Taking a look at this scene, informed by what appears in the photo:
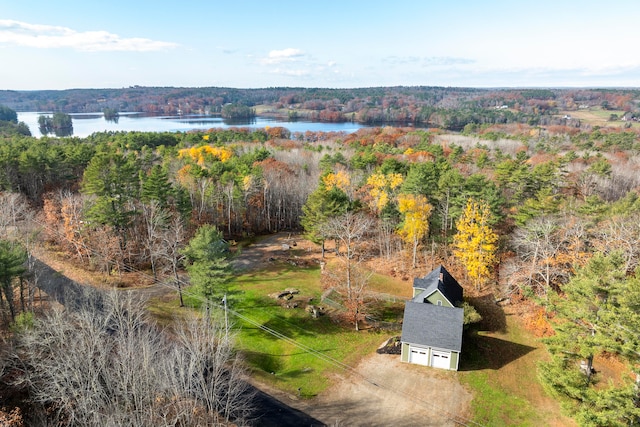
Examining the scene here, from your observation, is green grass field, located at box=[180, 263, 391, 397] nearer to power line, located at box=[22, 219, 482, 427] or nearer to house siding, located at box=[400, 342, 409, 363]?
power line, located at box=[22, 219, 482, 427]

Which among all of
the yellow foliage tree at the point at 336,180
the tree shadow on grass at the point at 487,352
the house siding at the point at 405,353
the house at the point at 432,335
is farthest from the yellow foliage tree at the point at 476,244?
the yellow foliage tree at the point at 336,180

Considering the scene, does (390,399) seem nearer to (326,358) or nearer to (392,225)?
(326,358)

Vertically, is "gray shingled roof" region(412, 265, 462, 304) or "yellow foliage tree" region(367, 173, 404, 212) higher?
"yellow foliage tree" region(367, 173, 404, 212)

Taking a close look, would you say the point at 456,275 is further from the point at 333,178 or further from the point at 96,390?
the point at 96,390

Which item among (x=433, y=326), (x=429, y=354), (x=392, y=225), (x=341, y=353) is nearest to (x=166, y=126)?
(x=392, y=225)

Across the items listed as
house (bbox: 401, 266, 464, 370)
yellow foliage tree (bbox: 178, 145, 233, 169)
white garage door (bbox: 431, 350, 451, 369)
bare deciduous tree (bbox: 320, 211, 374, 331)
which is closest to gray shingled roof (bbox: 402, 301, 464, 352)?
house (bbox: 401, 266, 464, 370)
